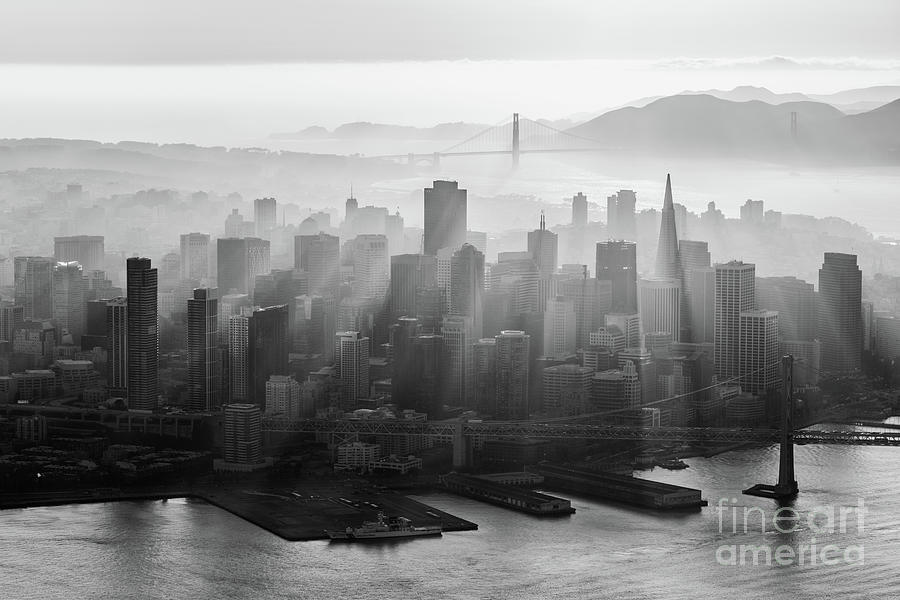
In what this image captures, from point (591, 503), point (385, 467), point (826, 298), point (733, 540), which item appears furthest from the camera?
point (826, 298)

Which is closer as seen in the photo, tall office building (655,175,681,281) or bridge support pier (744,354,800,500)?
bridge support pier (744,354,800,500)

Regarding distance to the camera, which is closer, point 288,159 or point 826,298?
point 826,298

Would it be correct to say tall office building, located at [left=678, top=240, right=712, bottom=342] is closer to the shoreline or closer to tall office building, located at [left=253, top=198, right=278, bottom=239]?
tall office building, located at [left=253, top=198, right=278, bottom=239]

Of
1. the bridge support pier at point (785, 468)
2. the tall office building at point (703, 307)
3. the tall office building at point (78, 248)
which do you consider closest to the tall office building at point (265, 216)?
the tall office building at point (78, 248)

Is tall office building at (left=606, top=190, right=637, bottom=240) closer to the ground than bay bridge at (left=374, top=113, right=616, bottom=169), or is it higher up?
closer to the ground

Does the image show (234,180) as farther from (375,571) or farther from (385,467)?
(375,571)

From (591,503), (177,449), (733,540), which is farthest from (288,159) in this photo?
(733,540)

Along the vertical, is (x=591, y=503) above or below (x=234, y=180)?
below

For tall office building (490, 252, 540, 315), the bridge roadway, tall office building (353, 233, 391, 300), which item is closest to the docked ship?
the bridge roadway
